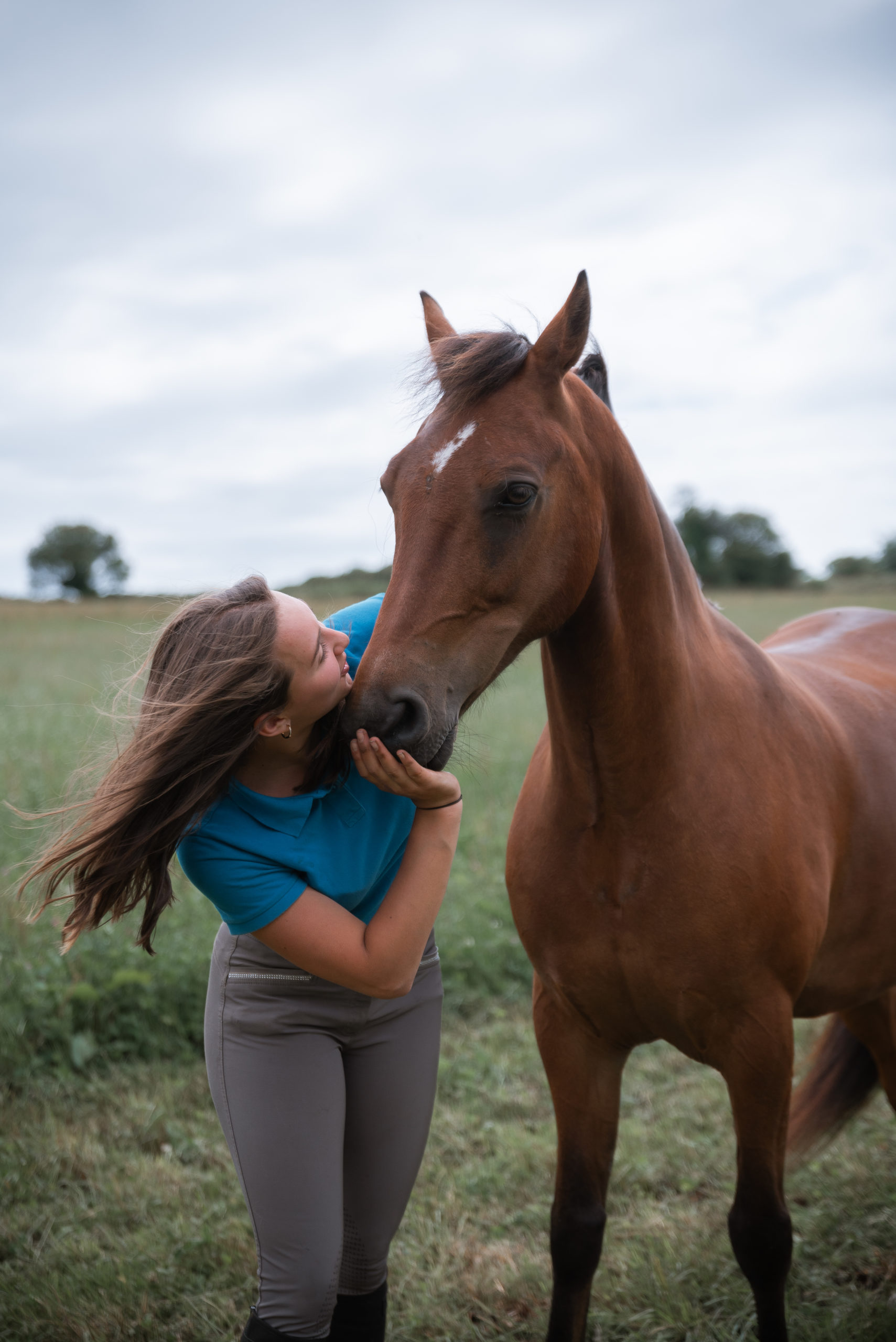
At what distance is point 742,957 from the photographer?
6.80 feet

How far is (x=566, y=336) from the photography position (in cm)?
187

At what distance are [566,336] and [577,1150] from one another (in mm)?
1958

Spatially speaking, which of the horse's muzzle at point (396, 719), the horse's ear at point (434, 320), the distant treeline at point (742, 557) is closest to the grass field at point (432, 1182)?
the horse's muzzle at point (396, 719)

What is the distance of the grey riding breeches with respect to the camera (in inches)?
72.2

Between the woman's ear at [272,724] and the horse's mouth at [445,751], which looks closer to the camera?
the horse's mouth at [445,751]

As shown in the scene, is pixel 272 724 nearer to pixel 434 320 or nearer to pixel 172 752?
pixel 172 752

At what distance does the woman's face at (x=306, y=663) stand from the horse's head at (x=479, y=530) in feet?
0.80

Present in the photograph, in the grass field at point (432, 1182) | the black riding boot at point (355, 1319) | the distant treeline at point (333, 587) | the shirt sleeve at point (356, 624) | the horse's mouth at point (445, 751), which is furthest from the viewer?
the distant treeline at point (333, 587)

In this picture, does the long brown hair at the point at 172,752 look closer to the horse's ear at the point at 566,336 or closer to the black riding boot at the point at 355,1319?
the horse's ear at the point at 566,336

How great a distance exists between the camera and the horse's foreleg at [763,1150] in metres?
2.12

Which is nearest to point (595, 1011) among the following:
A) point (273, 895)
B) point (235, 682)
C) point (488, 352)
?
point (273, 895)

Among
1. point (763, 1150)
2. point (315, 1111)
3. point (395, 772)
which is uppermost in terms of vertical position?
point (395, 772)

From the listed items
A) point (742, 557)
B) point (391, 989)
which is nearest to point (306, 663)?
point (391, 989)

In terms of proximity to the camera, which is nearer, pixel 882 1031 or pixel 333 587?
pixel 882 1031
